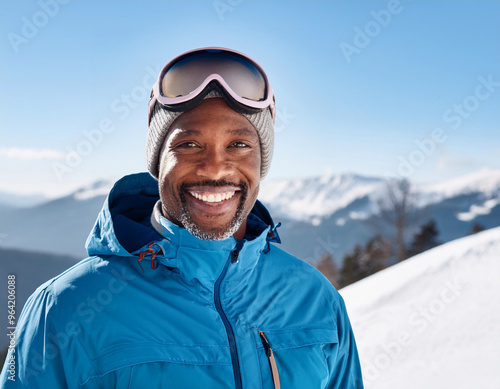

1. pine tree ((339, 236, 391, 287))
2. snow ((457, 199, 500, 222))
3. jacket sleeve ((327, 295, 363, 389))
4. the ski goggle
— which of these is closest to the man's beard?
the ski goggle

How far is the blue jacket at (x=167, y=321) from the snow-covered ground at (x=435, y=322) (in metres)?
3.26

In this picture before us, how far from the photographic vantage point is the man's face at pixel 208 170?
5.85 feet

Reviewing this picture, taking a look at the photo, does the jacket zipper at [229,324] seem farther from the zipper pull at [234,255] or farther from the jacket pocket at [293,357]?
the jacket pocket at [293,357]

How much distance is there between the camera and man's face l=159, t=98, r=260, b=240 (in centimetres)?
178

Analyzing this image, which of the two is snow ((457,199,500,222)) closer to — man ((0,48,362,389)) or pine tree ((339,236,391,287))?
pine tree ((339,236,391,287))

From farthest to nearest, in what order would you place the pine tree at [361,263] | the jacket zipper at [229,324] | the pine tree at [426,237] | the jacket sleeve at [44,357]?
1. the pine tree at [426,237]
2. the pine tree at [361,263]
3. the jacket zipper at [229,324]
4. the jacket sleeve at [44,357]

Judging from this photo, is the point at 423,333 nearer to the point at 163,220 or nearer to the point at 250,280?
the point at 250,280

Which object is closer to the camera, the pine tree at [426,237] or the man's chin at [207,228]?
the man's chin at [207,228]

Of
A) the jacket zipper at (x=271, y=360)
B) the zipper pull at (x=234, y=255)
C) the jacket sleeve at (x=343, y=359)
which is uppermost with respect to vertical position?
the zipper pull at (x=234, y=255)

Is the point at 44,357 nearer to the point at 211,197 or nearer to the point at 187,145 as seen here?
the point at 211,197

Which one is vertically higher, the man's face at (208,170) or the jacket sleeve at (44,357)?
the man's face at (208,170)

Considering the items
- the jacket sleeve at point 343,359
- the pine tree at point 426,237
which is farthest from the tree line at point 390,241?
the jacket sleeve at point 343,359

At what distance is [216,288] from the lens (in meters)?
1.83

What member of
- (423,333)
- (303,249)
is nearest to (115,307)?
(423,333)
